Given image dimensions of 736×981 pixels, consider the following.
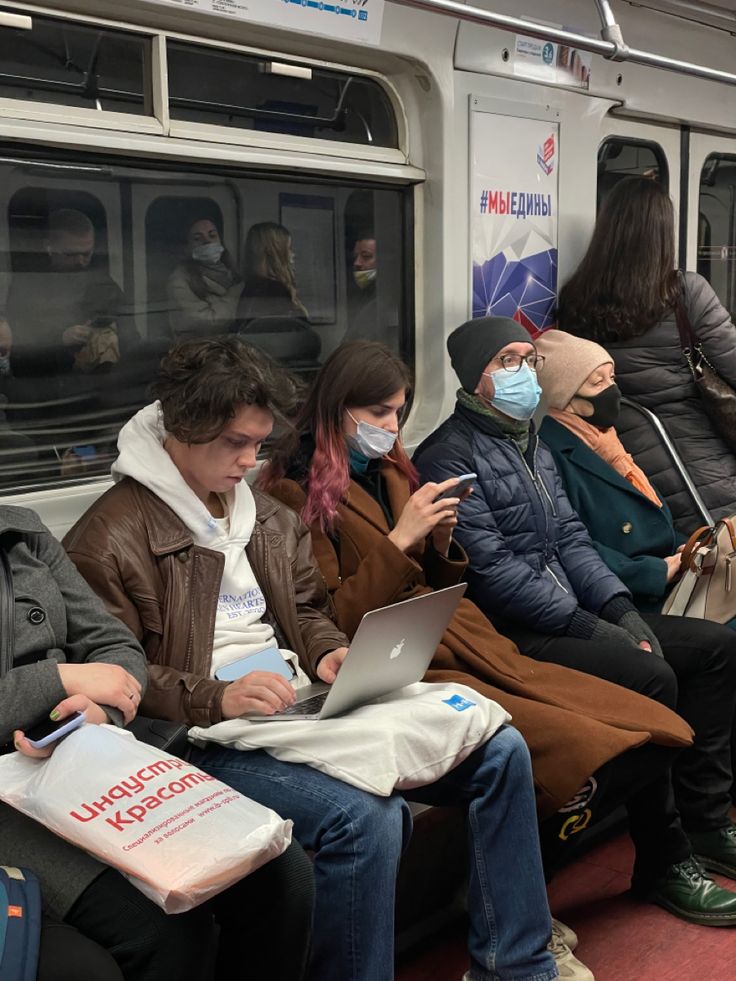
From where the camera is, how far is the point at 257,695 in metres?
2.44

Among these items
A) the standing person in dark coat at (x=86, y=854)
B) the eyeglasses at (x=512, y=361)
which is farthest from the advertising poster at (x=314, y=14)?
the standing person in dark coat at (x=86, y=854)

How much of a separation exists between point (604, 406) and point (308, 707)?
1.95 metres

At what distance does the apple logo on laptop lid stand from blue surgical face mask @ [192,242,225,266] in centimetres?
153

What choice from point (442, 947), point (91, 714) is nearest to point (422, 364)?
point (442, 947)

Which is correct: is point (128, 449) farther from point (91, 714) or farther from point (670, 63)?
point (670, 63)

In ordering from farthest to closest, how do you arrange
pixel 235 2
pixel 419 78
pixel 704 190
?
pixel 704 190 → pixel 419 78 → pixel 235 2

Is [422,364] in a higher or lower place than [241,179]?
lower

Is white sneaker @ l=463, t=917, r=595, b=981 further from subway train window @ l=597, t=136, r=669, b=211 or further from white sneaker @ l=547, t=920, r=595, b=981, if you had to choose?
subway train window @ l=597, t=136, r=669, b=211

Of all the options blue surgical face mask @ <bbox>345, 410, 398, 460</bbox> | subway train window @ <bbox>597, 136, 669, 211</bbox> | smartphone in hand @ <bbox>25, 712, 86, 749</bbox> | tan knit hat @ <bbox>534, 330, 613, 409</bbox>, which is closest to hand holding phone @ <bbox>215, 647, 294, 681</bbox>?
smartphone in hand @ <bbox>25, 712, 86, 749</bbox>

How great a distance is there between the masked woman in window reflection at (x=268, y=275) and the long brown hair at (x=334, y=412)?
461 mm

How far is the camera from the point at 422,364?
4184 millimetres

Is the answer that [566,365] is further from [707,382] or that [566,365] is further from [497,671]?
[497,671]

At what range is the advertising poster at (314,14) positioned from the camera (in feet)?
10.5

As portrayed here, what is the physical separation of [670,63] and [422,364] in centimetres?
130
